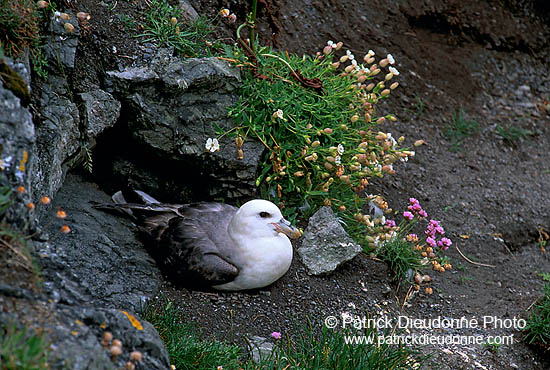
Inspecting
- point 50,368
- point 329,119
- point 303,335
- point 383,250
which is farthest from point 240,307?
point 50,368

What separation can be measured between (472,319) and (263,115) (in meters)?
1.98

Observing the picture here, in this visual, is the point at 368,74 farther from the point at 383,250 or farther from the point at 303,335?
the point at 303,335

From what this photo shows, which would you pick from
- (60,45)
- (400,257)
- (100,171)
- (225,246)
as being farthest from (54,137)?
(400,257)

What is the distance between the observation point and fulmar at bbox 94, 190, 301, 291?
3758mm

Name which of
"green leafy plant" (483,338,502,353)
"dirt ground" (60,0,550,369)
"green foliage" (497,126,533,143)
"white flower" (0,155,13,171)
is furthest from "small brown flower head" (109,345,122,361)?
"green foliage" (497,126,533,143)

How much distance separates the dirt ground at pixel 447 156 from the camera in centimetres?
397

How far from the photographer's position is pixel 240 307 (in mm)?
3789

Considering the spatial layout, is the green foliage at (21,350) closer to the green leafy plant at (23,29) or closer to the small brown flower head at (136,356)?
the small brown flower head at (136,356)

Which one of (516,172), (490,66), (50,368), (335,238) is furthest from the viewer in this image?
(490,66)

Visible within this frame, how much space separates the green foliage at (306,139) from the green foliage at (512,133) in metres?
2.30

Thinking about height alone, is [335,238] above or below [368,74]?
below

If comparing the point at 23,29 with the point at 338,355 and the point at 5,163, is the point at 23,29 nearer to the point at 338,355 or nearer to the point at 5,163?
the point at 5,163

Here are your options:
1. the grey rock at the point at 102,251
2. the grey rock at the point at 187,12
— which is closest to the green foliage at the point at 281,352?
the grey rock at the point at 102,251

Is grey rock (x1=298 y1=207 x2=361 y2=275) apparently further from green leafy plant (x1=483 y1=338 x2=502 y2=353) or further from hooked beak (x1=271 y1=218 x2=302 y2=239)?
green leafy plant (x1=483 y1=338 x2=502 y2=353)
